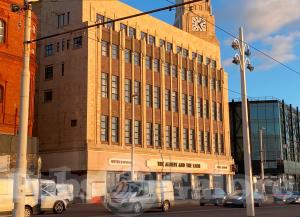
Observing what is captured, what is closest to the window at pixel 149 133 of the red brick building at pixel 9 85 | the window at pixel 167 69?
the window at pixel 167 69

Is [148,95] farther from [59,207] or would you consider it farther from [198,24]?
[59,207]

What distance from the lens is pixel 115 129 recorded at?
4809cm

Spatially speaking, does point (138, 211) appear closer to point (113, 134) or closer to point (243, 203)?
point (243, 203)

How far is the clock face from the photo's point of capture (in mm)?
71500

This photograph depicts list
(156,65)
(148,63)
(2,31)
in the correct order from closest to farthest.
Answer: (2,31) → (148,63) → (156,65)

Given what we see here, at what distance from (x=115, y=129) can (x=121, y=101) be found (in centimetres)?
294

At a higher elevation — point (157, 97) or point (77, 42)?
point (77, 42)

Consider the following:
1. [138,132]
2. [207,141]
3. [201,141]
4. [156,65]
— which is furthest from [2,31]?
[207,141]

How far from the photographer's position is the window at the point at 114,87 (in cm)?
4838

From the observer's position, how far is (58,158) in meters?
46.2

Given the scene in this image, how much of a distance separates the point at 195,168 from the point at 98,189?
53.6 ft

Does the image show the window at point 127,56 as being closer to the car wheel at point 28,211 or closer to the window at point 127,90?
the window at point 127,90

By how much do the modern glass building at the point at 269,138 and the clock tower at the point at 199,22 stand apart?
18.6 m

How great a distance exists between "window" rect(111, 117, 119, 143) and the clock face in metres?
28.7
